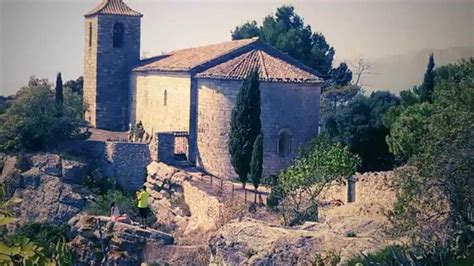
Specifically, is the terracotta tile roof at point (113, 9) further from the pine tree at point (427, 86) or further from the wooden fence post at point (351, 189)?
the wooden fence post at point (351, 189)

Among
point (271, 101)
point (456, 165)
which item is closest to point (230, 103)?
point (271, 101)

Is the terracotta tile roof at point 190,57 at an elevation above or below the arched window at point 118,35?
below

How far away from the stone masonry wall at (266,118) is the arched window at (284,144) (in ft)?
0.36

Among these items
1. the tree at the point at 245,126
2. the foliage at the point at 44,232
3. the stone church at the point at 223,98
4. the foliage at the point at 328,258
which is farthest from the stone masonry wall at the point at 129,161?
the foliage at the point at 328,258

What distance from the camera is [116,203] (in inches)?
937

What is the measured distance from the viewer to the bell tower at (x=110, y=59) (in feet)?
115

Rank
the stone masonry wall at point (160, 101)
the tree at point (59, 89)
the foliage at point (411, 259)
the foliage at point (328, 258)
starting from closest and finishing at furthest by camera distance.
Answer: the foliage at point (411, 259), the foliage at point (328, 258), the stone masonry wall at point (160, 101), the tree at point (59, 89)

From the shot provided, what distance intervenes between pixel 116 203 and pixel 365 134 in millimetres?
8036

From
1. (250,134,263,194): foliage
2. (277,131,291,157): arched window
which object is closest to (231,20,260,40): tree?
(277,131,291,157): arched window

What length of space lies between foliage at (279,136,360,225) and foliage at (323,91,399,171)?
161 inches

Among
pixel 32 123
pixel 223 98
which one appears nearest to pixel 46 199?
pixel 32 123

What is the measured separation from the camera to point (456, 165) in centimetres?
1317

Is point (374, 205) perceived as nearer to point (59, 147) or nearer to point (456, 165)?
point (456, 165)

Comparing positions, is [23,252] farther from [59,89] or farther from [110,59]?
[110,59]
